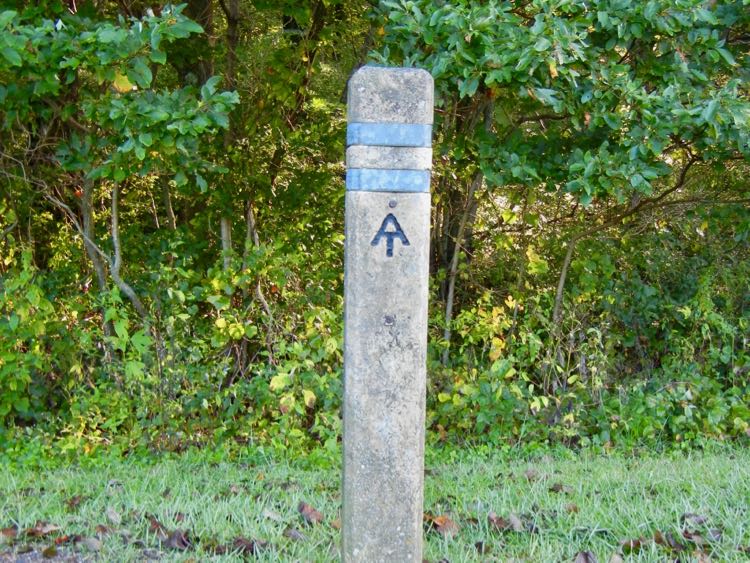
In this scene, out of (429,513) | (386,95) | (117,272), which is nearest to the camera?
(386,95)

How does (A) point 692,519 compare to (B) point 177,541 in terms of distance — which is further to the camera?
(A) point 692,519

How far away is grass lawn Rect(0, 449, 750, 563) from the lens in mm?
3846

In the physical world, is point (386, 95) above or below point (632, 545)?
above

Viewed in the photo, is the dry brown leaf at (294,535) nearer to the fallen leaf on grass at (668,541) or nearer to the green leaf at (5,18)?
the fallen leaf on grass at (668,541)

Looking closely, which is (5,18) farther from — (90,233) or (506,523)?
(506,523)

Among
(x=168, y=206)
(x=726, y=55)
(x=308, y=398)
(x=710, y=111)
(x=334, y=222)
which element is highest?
(x=726, y=55)

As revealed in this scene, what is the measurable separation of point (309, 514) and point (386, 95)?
2.33 m

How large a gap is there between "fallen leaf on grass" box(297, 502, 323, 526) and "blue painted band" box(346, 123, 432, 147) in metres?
2.11

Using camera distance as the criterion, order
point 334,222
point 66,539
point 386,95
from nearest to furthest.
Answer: point 386,95
point 66,539
point 334,222

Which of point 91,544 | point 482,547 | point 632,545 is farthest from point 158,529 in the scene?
point 632,545

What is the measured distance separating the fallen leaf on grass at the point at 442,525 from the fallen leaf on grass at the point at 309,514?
566 mm

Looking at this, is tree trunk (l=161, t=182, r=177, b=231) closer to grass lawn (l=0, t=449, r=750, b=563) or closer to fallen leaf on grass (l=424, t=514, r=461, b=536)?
grass lawn (l=0, t=449, r=750, b=563)

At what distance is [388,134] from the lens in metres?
3.19

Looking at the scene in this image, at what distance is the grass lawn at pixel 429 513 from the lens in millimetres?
3846
